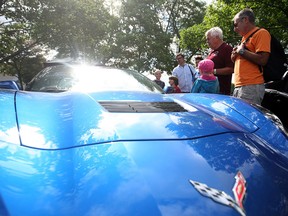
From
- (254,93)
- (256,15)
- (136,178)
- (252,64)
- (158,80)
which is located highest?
(256,15)

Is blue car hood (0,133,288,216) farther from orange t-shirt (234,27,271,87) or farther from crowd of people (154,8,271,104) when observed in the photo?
orange t-shirt (234,27,271,87)

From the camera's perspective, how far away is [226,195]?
3.96 ft

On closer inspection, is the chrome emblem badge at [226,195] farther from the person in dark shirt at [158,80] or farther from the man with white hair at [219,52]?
the person in dark shirt at [158,80]

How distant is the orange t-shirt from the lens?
11.2 feet

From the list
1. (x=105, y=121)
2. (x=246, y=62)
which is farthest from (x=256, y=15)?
(x=105, y=121)

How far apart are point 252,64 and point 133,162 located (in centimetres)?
267

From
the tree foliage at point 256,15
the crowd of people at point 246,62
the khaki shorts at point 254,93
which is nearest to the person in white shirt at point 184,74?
the crowd of people at point 246,62

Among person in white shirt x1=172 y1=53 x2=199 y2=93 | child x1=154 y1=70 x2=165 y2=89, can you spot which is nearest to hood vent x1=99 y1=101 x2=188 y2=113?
person in white shirt x1=172 y1=53 x2=199 y2=93

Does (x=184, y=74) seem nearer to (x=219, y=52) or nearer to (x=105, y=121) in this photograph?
(x=219, y=52)

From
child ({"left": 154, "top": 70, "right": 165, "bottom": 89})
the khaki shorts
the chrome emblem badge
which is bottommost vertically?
child ({"left": 154, "top": 70, "right": 165, "bottom": 89})

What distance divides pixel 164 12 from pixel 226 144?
101 ft

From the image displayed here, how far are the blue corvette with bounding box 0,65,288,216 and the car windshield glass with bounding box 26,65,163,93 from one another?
2.88 ft

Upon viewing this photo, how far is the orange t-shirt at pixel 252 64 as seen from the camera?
3418 millimetres

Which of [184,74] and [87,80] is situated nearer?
[87,80]
